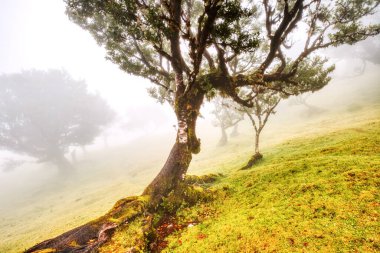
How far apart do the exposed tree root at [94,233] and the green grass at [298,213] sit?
7.08ft

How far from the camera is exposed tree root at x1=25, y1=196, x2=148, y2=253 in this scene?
26.5 feet

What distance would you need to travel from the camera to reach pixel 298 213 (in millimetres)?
6941

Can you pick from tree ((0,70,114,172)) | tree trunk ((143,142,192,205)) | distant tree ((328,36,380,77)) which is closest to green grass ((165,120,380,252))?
tree trunk ((143,142,192,205))

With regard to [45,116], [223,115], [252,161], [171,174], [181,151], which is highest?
[45,116]

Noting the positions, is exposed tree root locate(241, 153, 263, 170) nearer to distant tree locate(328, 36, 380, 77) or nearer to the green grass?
the green grass

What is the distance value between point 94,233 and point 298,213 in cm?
727

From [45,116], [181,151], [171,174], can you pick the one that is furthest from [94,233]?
[45,116]

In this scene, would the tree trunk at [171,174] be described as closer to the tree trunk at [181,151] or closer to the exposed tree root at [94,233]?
the tree trunk at [181,151]

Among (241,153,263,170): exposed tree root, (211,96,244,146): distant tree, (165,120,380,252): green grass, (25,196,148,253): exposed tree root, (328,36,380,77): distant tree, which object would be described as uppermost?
(328,36,380,77): distant tree

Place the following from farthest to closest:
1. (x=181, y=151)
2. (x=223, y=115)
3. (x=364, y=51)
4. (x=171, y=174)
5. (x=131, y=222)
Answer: (x=364, y=51)
(x=223, y=115)
(x=181, y=151)
(x=171, y=174)
(x=131, y=222)

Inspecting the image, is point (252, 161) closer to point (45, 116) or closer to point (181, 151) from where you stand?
point (181, 151)

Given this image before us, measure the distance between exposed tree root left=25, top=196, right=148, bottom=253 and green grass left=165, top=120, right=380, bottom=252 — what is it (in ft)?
7.08

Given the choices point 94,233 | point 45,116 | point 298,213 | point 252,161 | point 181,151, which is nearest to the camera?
point 298,213

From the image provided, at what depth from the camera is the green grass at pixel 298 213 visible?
560 cm
